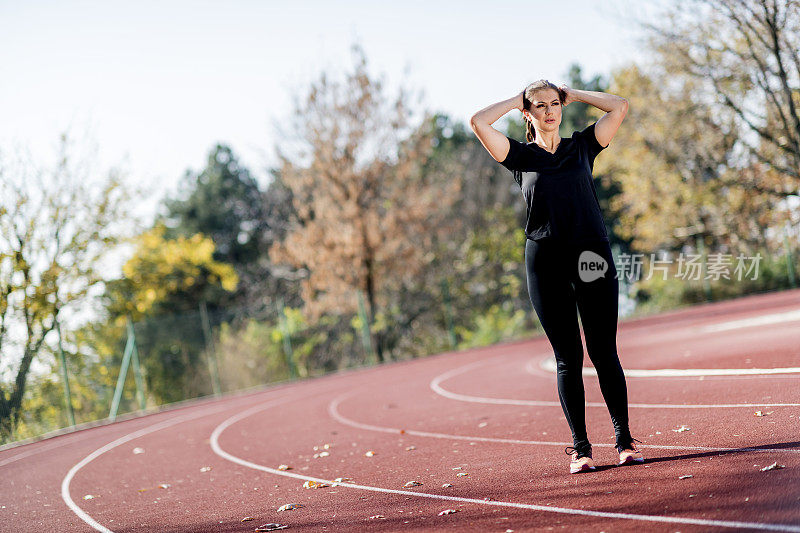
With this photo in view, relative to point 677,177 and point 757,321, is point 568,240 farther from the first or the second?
point 677,177

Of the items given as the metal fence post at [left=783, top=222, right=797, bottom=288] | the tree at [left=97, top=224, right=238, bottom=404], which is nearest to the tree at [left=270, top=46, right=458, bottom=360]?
the tree at [left=97, top=224, right=238, bottom=404]

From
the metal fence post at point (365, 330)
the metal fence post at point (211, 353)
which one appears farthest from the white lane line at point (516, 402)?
the metal fence post at point (365, 330)

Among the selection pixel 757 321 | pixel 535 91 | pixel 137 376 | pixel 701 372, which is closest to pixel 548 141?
pixel 535 91

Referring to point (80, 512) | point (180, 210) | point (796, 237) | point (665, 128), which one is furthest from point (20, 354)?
point (180, 210)

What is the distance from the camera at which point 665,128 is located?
89.9 feet

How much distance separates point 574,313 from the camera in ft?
15.8

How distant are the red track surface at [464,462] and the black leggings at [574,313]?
17.7 inches

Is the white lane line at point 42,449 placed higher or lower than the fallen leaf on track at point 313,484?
lower

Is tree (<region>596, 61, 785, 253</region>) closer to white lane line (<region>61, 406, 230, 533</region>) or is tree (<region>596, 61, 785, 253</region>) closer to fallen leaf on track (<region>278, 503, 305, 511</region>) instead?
white lane line (<region>61, 406, 230, 533</region>)

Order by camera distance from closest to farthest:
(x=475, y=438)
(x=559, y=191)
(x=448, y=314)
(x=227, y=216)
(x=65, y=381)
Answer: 1. (x=559, y=191)
2. (x=475, y=438)
3. (x=65, y=381)
4. (x=448, y=314)
5. (x=227, y=216)

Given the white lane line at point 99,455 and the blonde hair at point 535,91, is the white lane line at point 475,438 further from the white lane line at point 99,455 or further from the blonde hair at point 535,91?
the white lane line at point 99,455

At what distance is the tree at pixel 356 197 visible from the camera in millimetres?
25781

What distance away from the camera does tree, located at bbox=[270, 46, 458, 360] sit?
25.8m

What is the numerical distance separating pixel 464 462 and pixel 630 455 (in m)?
1.71
